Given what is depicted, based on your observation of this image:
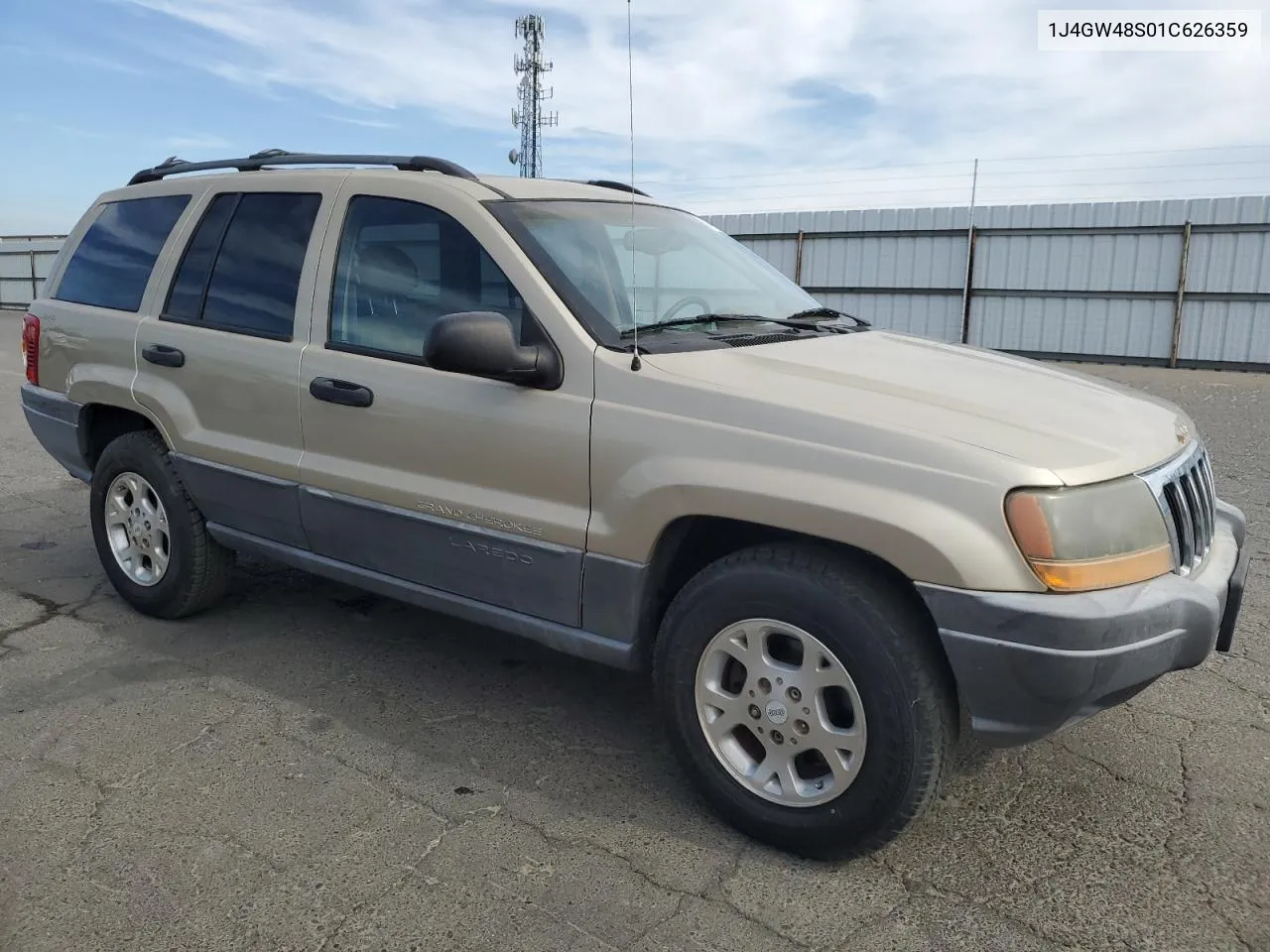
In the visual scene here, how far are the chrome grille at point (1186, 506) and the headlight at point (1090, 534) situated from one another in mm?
79

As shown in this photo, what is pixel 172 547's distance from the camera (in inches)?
166

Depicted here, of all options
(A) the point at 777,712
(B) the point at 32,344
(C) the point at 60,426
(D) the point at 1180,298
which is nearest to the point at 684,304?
(A) the point at 777,712

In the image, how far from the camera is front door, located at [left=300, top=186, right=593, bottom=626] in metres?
3.00

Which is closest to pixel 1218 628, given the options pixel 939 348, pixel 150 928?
pixel 939 348

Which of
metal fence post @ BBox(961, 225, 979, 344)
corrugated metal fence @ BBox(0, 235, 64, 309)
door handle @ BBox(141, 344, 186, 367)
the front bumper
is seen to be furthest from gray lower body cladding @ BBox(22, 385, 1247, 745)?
corrugated metal fence @ BBox(0, 235, 64, 309)

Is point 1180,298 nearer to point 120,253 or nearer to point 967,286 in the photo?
point 967,286

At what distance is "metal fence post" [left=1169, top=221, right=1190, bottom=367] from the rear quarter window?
15851mm

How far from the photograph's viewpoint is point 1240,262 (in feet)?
51.0

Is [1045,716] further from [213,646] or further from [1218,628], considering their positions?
[213,646]

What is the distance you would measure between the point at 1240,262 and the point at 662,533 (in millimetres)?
16235

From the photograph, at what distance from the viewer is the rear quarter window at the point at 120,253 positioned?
14.2 feet

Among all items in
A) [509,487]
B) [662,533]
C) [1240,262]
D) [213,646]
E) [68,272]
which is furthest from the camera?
Answer: [1240,262]

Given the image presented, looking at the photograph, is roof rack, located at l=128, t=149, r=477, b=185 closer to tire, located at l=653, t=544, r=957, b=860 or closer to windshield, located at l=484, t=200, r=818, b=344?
windshield, located at l=484, t=200, r=818, b=344

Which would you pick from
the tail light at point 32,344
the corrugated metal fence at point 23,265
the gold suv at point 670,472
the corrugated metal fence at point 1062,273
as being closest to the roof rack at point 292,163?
the gold suv at point 670,472
